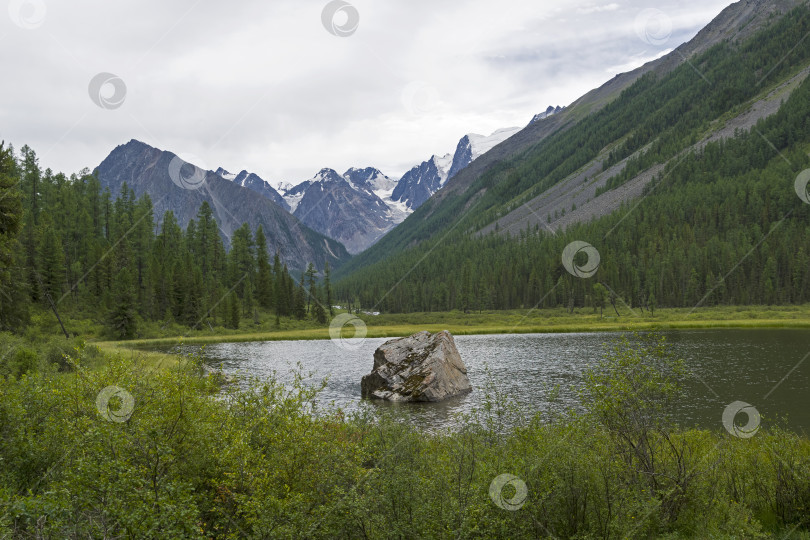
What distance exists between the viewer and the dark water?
31062mm

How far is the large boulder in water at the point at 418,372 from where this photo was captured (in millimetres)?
38031

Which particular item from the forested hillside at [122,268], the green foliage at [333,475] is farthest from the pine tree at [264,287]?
the green foliage at [333,475]

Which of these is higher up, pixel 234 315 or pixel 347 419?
pixel 234 315

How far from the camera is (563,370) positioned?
4853 centimetres

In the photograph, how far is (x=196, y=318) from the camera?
4107 inches

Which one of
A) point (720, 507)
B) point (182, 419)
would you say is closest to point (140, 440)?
point (182, 419)

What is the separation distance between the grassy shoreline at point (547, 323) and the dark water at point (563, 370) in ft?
32.0

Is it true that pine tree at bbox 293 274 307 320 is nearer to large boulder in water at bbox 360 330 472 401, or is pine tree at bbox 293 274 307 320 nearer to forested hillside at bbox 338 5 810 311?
forested hillside at bbox 338 5 810 311

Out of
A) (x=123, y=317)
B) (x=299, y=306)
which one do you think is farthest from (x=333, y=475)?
(x=299, y=306)

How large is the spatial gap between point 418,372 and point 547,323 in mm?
86786

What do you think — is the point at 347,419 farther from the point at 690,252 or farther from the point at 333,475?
the point at 690,252

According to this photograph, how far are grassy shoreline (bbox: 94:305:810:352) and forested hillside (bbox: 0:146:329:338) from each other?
1030 centimetres

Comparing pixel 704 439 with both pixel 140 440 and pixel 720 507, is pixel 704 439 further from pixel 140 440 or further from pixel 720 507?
pixel 140 440

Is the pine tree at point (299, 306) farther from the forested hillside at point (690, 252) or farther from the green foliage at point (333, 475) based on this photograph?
the green foliage at point (333, 475)
